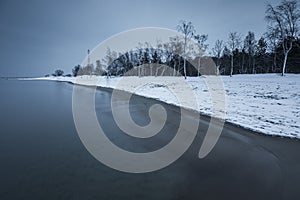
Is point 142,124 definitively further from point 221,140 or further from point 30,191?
point 30,191

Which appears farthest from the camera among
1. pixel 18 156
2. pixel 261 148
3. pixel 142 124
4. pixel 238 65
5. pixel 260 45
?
pixel 238 65

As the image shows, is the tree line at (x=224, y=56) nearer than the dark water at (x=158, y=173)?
No

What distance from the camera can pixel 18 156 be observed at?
4551mm

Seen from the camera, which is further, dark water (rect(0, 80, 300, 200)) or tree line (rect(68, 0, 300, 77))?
tree line (rect(68, 0, 300, 77))

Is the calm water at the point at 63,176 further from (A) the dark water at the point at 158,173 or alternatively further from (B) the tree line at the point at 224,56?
(B) the tree line at the point at 224,56

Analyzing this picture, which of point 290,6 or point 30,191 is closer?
point 30,191

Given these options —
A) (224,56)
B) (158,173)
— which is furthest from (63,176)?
(224,56)

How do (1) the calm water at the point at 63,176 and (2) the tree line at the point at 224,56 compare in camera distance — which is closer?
(1) the calm water at the point at 63,176

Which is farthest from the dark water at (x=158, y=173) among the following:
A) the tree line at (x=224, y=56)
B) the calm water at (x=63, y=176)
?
the tree line at (x=224, y=56)

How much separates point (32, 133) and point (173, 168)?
5.91 m

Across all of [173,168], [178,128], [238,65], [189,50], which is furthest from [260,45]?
[173,168]

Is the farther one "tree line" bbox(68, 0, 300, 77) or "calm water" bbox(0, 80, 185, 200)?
"tree line" bbox(68, 0, 300, 77)

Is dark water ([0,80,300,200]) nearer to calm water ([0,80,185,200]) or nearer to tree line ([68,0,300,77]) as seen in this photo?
calm water ([0,80,185,200])

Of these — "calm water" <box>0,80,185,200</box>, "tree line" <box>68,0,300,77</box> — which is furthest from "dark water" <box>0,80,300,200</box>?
"tree line" <box>68,0,300,77</box>
